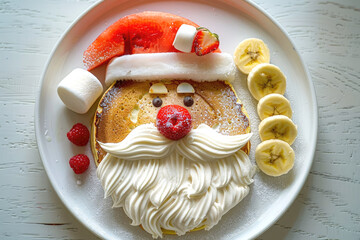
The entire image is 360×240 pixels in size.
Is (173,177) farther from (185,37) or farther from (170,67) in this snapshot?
(185,37)

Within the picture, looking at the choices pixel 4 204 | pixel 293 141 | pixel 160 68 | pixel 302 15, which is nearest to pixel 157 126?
pixel 160 68

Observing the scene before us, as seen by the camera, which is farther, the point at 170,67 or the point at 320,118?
the point at 320,118

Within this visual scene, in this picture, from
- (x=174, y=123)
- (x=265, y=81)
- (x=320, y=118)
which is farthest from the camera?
(x=320, y=118)

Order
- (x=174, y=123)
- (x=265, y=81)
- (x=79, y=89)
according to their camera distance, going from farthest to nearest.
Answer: (x=265, y=81) → (x=79, y=89) → (x=174, y=123)

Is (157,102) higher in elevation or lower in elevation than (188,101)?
lower

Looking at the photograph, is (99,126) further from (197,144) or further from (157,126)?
(197,144)

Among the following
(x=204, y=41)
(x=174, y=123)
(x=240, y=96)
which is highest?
(x=204, y=41)

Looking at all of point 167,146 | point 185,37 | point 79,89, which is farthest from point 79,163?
point 185,37
